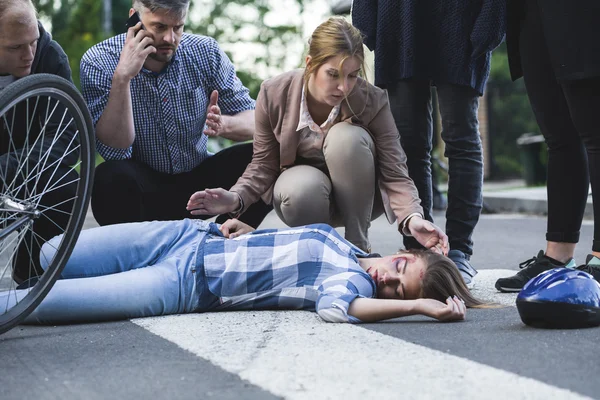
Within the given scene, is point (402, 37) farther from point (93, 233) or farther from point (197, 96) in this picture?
point (93, 233)

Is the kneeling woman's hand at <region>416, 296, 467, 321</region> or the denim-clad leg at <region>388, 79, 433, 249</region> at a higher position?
the denim-clad leg at <region>388, 79, 433, 249</region>

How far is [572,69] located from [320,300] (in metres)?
1.33

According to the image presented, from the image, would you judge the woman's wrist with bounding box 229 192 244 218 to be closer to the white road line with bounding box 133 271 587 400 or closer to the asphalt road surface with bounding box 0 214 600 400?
the asphalt road surface with bounding box 0 214 600 400

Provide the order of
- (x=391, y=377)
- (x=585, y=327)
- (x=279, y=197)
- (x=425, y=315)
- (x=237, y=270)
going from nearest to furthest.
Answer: (x=391, y=377) → (x=585, y=327) → (x=425, y=315) → (x=237, y=270) → (x=279, y=197)

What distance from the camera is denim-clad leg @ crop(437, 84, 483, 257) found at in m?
4.08

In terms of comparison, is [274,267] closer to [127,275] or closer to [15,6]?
[127,275]

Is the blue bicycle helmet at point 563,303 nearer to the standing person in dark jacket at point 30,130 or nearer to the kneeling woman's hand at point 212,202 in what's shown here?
the kneeling woman's hand at point 212,202

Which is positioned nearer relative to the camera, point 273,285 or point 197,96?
point 273,285

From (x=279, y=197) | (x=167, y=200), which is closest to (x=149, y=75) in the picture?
(x=167, y=200)

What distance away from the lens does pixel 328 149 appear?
4.06 meters

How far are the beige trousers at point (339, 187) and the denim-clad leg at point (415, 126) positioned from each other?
8.4 inches

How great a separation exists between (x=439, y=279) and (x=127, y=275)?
111 centimetres

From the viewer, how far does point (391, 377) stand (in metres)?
2.21

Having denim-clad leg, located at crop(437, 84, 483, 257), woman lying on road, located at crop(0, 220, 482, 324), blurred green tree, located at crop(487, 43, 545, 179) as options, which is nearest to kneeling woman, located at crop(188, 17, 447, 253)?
denim-clad leg, located at crop(437, 84, 483, 257)
